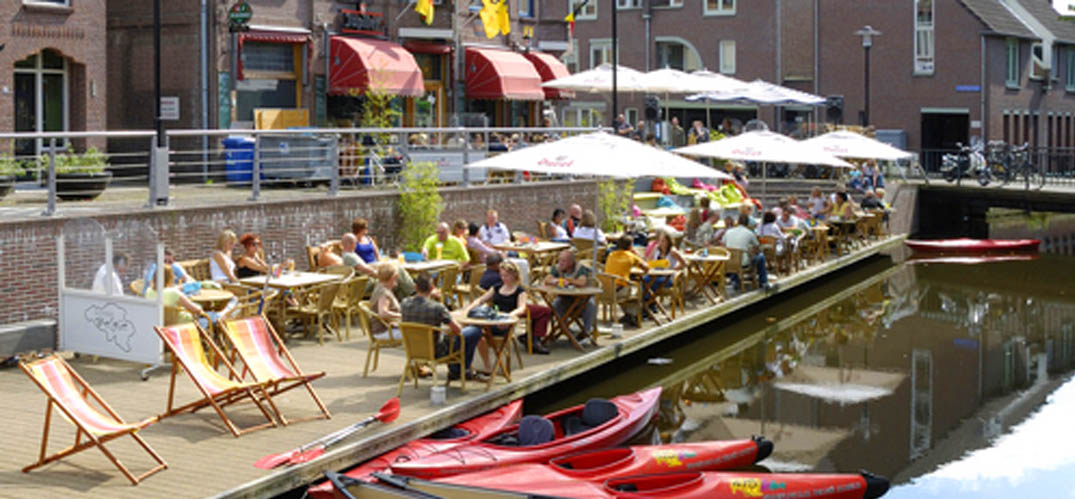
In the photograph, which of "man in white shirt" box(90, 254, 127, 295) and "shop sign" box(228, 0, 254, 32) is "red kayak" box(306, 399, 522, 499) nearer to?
"man in white shirt" box(90, 254, 127, 295)

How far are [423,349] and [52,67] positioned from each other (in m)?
14.8

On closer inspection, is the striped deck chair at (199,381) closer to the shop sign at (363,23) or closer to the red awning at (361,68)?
the red awning at (361,68)

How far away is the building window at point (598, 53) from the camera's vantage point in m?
57.5

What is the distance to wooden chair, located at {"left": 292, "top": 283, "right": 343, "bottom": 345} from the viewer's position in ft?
53.3

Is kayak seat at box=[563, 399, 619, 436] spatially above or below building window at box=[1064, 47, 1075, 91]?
below

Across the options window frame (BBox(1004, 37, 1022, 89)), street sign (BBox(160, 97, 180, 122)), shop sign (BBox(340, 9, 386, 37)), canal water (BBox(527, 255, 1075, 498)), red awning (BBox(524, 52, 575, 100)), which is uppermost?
window frame (BBox(1004, 37, 1022, 89))

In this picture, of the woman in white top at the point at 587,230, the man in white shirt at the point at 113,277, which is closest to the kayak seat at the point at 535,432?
the man in white shirt at the point at 113,277

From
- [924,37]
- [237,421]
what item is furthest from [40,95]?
[924,37]

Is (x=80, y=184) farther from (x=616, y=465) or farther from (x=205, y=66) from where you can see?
(x=205, y=66)

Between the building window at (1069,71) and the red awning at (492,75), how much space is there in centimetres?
3284

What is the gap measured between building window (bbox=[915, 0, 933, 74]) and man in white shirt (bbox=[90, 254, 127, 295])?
136ft

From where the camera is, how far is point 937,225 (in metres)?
41.3

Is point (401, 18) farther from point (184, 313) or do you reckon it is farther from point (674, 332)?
point (184, 313)

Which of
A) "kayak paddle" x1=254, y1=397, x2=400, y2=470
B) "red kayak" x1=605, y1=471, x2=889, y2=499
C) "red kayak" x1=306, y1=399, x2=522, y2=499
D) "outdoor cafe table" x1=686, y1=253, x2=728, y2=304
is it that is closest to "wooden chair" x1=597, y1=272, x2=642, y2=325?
"outdoor cafe table" x1=686, y1=253, x2=728, y2=304
